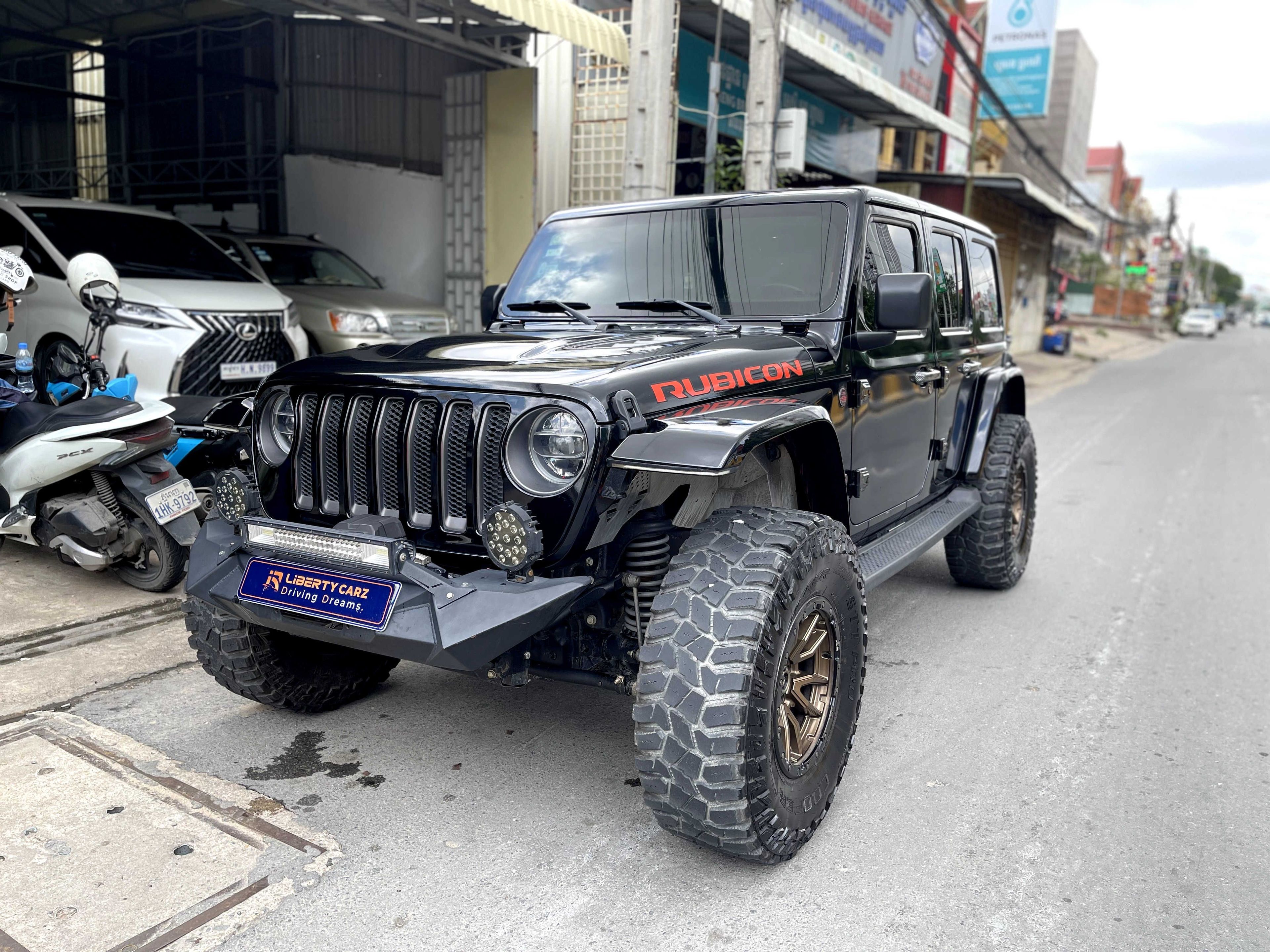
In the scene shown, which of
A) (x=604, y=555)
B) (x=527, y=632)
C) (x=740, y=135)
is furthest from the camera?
(x=740, y=135)

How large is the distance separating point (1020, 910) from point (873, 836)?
46cm

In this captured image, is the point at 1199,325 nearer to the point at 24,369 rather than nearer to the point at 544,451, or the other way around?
the point at 24,369

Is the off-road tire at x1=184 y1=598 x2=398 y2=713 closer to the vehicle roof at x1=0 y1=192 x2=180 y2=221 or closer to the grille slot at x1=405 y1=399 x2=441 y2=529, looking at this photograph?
the grille slot at x1=405 y1=399 x2=441 y2=529

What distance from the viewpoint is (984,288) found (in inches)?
213

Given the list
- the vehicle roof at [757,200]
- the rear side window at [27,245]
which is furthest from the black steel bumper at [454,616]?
the rear side window at [27,245]

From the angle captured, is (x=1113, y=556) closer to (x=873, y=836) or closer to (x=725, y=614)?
(x=873, y=836)

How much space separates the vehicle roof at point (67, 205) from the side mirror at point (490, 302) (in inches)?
182

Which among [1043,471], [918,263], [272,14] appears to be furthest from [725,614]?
[272,14]

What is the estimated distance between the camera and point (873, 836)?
296cm

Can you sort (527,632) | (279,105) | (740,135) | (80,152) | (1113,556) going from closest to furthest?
1. (527,632)
2. (1113,556)
3. (740,135)
4. (279,105)
5. (80,152)

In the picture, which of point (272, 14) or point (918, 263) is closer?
point (918, 263)

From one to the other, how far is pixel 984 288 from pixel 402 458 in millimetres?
3775

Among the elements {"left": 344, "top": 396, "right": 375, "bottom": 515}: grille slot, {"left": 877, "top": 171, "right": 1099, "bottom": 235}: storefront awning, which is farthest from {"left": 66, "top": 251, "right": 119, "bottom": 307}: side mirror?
{"left": 877, "top": 171, "right": 1099, "bottom": 235}: storefront awning

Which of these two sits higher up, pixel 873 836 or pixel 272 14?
pixel 272 14
